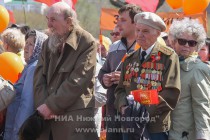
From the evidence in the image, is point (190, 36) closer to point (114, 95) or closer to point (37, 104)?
point (114, 95)

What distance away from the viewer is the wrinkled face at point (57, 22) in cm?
421

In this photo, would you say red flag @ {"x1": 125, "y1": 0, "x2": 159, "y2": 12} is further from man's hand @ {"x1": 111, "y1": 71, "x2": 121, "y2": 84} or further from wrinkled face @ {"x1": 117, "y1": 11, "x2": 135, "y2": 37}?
man's hand @ {"x1": 111, "y1": 71, "x2": 121, "y2": 84}

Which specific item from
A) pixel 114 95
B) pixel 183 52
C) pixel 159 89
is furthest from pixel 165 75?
pixel 114 95

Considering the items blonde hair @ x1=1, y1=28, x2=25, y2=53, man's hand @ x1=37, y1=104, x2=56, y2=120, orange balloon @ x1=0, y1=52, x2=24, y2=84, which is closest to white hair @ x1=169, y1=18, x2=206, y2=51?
man's hand @ x1=37, y1=104, x2=56, y2=120

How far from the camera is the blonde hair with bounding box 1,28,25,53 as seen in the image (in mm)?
5793

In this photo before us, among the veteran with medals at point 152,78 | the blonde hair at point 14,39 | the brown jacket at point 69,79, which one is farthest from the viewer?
the blonde hair at point 14,39

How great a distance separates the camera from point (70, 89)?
13.3 ft

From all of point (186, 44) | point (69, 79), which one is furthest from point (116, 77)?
point (186, 44)

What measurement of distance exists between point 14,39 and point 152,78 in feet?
8.22

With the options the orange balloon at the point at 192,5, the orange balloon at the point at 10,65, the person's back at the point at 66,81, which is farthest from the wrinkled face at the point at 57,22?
the orange balloon at the point at 192,5

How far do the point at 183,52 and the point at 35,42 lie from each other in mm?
1496

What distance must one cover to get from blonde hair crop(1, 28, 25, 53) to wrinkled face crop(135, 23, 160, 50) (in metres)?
2.28

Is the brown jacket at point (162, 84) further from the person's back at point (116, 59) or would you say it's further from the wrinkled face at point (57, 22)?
the wrinkled face at point (57, 22)

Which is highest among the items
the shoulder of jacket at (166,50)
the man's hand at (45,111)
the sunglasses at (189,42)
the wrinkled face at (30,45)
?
the sunglasses at (189,42)
